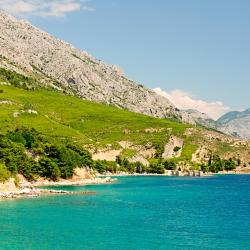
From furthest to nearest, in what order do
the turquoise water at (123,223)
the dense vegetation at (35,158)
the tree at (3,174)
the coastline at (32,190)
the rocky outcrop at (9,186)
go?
the dense vegetation at (35,158) < the tree at (3,174) < the rocky outcrop at (9,186) < the coastline at (32,190) < the turquoise water at (123,223)

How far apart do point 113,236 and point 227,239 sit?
1690 cm

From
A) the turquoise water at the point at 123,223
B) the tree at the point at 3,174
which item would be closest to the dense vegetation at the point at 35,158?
the tree at the point at 3,174

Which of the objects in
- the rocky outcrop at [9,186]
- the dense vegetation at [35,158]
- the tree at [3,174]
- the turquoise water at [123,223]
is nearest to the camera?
the turquoise water at [123,223]

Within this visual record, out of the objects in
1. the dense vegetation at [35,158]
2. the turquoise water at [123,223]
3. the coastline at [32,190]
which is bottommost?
the turquoise water at [123,223]

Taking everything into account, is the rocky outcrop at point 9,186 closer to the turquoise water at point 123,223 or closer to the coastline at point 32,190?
the coastline at point 32,190

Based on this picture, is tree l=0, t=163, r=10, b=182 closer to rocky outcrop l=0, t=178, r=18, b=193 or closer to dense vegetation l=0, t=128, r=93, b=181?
dense vegetation l=0, t=128, r=93, b=181

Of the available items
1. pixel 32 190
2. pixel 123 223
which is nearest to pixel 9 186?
pixel 32 190

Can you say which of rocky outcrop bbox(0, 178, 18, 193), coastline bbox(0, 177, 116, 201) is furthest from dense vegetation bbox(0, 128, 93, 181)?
coastline bbox(0, 177, 116, 201)

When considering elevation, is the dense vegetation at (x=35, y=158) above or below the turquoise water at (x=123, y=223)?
above

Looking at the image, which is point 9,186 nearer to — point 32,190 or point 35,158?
point 32,190

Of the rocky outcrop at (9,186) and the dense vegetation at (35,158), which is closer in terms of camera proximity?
the rocky outcrop at (9,186)

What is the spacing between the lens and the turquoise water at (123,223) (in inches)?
2768

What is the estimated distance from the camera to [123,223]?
87.1m

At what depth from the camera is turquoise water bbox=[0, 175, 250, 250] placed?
7031 centimetres
